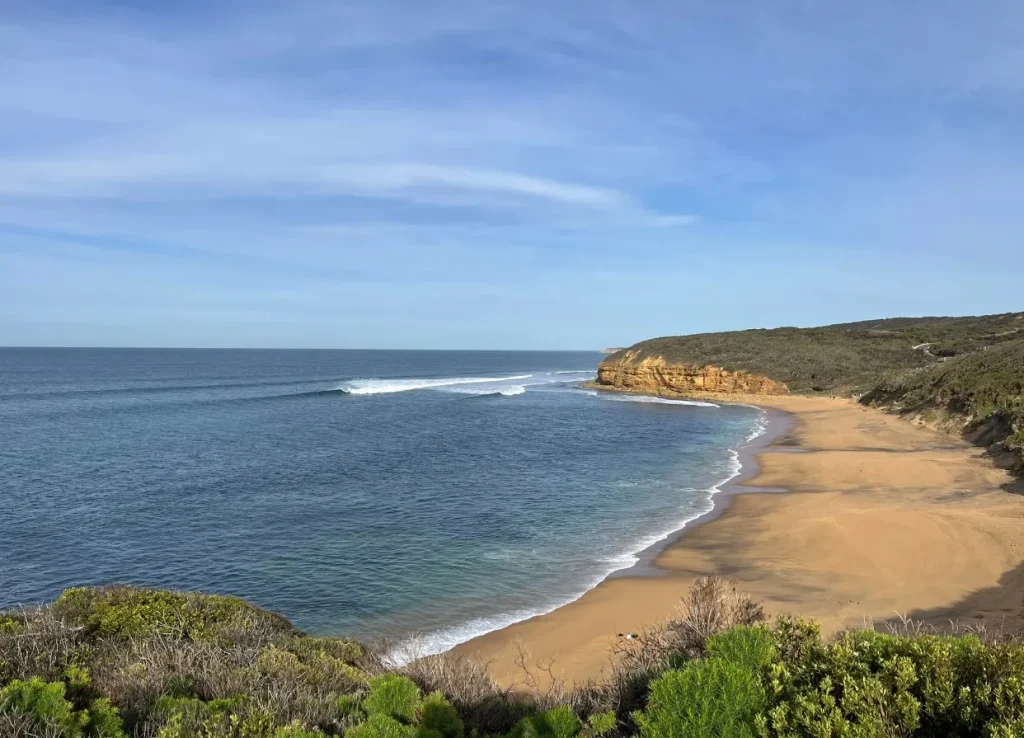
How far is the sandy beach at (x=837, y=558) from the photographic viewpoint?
1130cm

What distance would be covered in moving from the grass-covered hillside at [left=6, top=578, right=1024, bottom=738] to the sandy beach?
2891 millimetres

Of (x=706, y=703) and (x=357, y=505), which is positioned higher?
(x=706, y=703)

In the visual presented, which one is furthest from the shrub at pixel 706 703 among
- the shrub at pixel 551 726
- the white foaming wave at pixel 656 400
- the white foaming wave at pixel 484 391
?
the white foaming wave at pixel 484 391

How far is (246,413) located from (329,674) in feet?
150

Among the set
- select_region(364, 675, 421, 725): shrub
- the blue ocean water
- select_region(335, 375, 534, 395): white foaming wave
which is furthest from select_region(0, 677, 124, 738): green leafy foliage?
select_region(335, 375, 534, 395): white foaming wave

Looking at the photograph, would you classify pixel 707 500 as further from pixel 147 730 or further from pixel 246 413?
pixel 246 413

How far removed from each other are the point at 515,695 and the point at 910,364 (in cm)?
7465

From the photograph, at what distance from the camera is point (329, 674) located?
270 inches

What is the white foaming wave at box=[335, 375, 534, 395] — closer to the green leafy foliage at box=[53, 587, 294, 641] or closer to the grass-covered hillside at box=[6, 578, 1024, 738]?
the green leafy foliage at box=[53, 587, 294, 641]

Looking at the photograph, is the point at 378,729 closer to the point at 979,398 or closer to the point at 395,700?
the point at 395,700

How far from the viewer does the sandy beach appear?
11.3 meters

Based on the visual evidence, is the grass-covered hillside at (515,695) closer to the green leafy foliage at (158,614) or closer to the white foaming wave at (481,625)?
the green leafy foliage at (158,614)

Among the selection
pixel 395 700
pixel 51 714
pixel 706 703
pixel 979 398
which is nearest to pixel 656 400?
pixel 979 398

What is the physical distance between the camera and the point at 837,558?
15.0m
